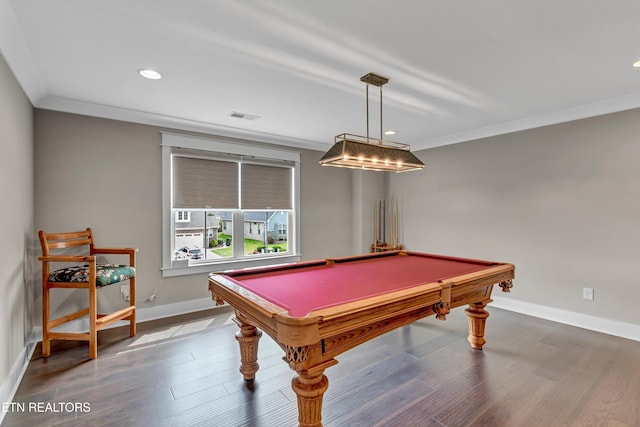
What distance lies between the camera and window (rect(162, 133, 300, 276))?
3.76m

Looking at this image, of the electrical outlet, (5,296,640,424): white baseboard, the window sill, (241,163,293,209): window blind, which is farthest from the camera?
(241,163,293,209): window blind

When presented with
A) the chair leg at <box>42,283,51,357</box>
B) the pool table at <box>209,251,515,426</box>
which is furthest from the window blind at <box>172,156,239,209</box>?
the pool table at <box>209,251,515,426</box>

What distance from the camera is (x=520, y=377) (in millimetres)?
2340

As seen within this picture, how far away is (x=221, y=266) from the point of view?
4.09m

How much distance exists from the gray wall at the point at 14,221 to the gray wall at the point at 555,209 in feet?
15.9

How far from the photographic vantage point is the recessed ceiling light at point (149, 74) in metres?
2.39

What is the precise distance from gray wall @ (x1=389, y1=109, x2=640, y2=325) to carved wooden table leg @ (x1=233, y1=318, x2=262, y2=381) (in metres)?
3.41

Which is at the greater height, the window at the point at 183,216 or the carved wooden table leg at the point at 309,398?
the window at the point at 183,216

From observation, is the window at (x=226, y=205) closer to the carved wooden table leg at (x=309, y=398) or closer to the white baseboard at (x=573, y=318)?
the carved wooden table leg at (x=309, y=398)

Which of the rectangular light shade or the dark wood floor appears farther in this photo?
the rectangular light shade

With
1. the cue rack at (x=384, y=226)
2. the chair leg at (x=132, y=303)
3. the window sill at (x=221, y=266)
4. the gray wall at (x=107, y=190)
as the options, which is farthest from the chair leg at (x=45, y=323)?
the cue rack at (x=384, y=226)

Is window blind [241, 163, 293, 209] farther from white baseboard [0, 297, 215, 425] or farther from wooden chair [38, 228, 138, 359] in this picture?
wooden chair [38, 228, 138, 359]

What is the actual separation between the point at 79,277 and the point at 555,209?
4975mm

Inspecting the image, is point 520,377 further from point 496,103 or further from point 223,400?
point 496,103
